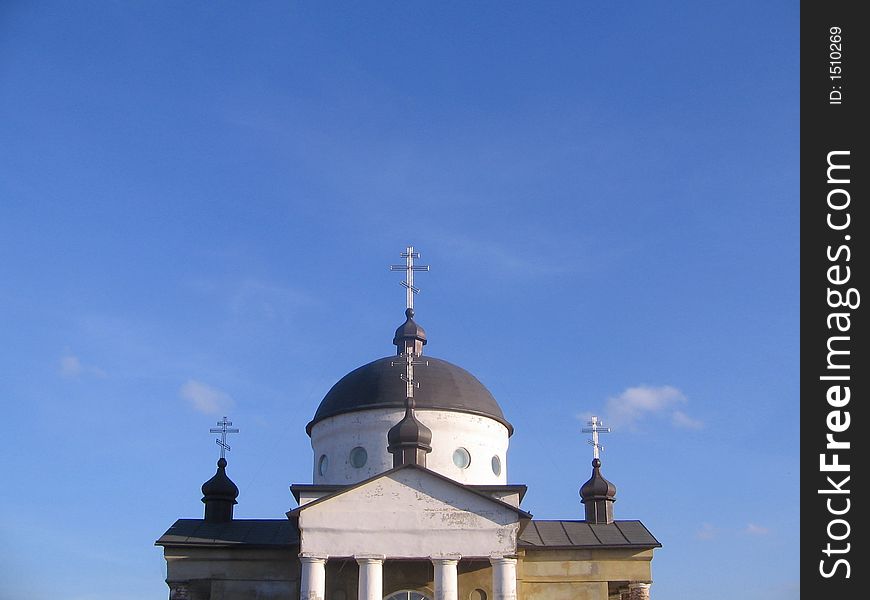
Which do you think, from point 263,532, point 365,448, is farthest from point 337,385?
point 263,532

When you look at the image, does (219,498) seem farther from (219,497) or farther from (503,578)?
(503,578)

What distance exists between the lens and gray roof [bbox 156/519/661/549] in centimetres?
2623

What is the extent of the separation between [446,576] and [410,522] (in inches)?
55.9

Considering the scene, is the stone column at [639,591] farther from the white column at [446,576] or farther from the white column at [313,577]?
the white column at [313,577]

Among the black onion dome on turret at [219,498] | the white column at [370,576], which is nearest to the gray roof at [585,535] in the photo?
the white column at [370,576]

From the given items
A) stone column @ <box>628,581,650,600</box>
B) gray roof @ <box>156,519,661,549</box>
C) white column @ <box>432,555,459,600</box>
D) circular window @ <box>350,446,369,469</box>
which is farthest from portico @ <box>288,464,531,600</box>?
circular window @ <box>350,446,369,469</box>

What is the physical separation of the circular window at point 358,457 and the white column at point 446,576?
5.87 m

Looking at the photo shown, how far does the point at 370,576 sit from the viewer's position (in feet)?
76.8

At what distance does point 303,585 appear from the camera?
922 inches

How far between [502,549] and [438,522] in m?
1.52

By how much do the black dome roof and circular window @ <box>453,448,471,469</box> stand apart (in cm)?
111

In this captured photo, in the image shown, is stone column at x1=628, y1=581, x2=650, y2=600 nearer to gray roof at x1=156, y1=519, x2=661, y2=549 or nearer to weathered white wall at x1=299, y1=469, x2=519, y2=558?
gray roof at x1=156, y1=519, x2=661, y2=549
